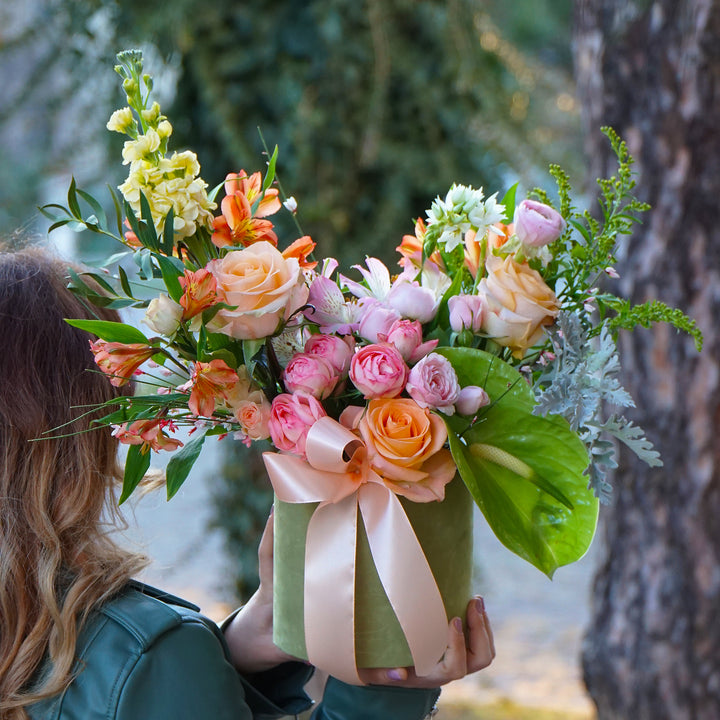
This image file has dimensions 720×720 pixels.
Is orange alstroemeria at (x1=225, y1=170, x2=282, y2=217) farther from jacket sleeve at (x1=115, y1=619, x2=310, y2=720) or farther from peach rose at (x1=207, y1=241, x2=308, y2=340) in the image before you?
jacket sleeve at (x1=115, y1=619, x2=310, y2=720)

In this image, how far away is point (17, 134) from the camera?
3707 mm

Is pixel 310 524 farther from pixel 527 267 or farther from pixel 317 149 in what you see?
pixel 317 149

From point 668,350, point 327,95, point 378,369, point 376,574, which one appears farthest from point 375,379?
point 327,95

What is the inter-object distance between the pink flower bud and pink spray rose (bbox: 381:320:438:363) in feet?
0.20

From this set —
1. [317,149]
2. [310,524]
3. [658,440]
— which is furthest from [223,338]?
[317,149]

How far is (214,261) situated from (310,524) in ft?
0.99

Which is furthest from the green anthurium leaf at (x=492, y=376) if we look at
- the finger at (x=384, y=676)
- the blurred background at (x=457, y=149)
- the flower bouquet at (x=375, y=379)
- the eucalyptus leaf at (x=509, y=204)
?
the blurred background at (x=457, y=149)

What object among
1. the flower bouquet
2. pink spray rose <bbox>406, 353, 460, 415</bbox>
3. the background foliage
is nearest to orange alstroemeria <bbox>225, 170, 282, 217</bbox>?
the flower bouquet

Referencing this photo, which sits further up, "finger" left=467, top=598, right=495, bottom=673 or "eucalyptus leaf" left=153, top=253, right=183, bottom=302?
"eucalyptus leaf" left=153, top=253, right=183, bottom=302

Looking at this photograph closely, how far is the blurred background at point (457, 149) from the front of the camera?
1782mm

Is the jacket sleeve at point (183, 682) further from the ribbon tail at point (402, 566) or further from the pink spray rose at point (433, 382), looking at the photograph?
the pink spray rose at point (433, 382)

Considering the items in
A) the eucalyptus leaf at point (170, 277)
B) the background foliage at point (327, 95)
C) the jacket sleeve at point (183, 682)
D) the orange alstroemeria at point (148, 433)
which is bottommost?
the jacket sleeve at point (183, 682)

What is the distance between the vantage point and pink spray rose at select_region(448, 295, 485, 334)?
3.00ft

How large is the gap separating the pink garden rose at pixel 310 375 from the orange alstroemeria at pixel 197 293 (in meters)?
0.11
